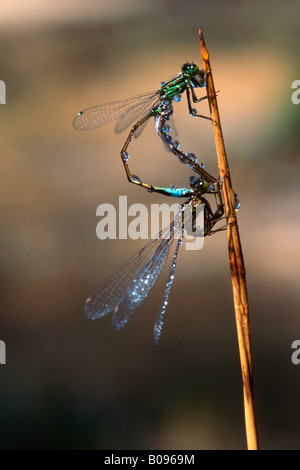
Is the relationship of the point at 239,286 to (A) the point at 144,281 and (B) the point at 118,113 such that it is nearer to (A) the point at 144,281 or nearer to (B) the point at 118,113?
(A) the point at 144,281

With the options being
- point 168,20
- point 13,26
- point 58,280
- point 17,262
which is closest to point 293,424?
point 58,280

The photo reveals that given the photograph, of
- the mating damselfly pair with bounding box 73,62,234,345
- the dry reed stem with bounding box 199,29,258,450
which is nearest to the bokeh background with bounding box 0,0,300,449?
the mating damselfly pair with bounding box 73,62,234,345

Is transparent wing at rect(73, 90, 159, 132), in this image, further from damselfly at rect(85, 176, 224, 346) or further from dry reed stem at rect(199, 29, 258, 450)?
dry reed stem at rect(199, 29, 258, 450)

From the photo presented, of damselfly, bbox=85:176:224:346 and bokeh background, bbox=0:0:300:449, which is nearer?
damselfly, bbox=85:176:224:346

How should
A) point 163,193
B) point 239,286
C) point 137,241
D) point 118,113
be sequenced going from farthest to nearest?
point 137,241
point 118,113
point 163,193
point 239,286

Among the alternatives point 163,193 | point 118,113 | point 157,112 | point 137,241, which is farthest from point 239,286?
point 137,241

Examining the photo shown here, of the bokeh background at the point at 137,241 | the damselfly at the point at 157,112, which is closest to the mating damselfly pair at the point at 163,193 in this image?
the damselfly at the point at 157,112
